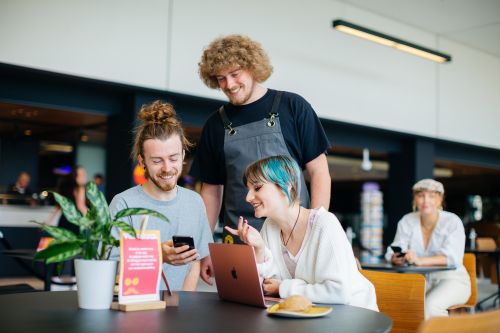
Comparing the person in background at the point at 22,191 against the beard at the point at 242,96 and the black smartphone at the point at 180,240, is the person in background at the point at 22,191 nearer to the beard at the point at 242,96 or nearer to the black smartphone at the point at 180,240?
the beard at the point at 242,96

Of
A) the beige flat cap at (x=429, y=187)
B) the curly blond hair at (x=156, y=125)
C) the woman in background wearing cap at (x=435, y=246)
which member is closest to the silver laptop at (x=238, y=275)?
the curly blond hair at (x=156, y=125)

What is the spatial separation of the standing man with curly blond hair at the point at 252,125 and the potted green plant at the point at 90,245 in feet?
3.23

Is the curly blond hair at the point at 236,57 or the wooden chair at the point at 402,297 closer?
the wooden chair at the point at 402,297

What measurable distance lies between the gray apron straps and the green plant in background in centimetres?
103

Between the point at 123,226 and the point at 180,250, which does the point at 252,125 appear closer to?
the point at 180,250

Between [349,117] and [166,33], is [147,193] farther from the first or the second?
[349,117]

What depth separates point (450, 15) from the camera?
26.8ft

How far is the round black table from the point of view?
147cm

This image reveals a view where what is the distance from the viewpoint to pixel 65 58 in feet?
18.4

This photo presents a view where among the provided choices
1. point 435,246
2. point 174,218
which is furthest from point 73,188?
point 174,218

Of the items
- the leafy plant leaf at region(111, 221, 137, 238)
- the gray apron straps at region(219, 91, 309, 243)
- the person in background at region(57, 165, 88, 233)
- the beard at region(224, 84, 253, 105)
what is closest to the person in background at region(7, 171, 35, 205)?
the person in background at region(57, 165, 88, 233)

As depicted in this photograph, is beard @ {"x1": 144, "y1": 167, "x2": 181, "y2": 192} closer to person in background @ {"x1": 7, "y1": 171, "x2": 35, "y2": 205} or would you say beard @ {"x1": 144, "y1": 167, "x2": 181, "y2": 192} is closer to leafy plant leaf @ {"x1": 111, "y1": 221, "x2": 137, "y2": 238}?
leafy plant leaf @ {"x1": 111, "y1": 221, "x2": 137, "y2": 238}

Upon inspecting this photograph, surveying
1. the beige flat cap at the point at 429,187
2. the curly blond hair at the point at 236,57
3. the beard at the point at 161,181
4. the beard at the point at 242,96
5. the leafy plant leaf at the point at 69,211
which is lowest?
the leafy plant leaf at the point at 69,211

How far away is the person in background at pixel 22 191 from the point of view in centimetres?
1032
